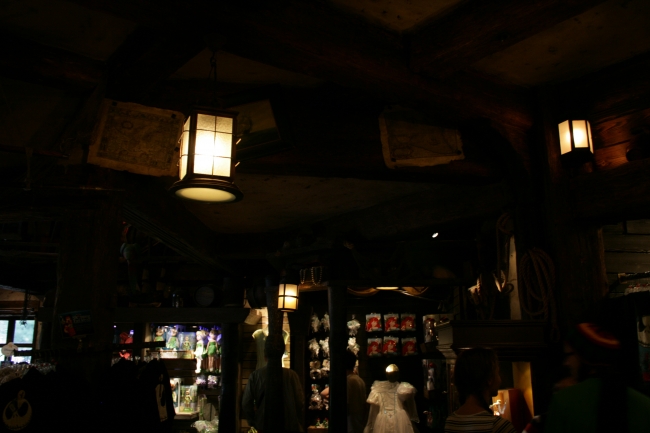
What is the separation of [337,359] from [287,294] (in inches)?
54.1

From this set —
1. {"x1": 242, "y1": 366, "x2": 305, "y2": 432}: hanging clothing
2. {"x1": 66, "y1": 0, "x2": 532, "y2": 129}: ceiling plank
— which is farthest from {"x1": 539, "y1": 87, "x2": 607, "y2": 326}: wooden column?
{"x1": 242, "y1": 366, "x2": 305, "y2": 432}: hanging clothing

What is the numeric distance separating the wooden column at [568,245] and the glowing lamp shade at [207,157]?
9.02 ft

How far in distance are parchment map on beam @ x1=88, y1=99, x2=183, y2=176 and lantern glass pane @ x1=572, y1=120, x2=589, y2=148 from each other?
3.29 m

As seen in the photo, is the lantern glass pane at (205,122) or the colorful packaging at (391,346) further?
the colorful packaging at (391,346)

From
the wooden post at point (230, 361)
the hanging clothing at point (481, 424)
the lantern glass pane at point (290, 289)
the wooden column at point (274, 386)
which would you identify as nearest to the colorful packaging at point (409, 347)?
the wooden column at point (274, 386)

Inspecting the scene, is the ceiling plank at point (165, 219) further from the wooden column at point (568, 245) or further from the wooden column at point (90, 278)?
the wooden column at point (568, 245)

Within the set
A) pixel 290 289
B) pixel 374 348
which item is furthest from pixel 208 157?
pixel 374 348

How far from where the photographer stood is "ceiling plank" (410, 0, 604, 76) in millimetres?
3432

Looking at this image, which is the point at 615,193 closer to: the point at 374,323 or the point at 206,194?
the point at 206,194

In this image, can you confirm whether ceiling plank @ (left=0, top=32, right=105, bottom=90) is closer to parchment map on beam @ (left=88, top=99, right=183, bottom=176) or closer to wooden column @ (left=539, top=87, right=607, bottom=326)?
parchment map on beam @ (left=88, top=99, right=183, bottom=176)

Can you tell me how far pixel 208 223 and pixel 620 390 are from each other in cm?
705

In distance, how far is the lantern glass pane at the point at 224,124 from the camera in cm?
361

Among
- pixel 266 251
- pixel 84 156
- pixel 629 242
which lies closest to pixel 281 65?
pixel 84 156

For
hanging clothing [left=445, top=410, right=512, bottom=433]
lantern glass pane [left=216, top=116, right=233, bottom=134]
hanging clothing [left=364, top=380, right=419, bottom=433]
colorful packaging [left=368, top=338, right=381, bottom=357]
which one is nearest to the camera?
hanging clothing [left=445, top=410, right=512, bottom=433]
